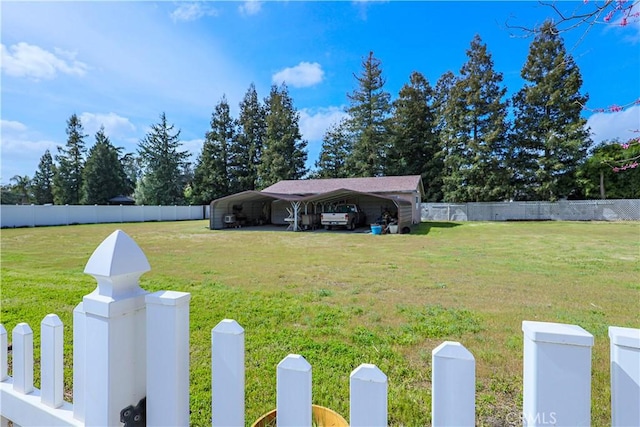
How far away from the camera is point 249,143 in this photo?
130 feet

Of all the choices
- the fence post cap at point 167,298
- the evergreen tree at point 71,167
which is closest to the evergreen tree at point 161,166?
the evergreen tree at point 71,167

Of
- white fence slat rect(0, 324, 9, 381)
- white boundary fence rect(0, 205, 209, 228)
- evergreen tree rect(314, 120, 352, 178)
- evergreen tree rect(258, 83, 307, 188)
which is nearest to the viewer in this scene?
white fence slat rect(0, 324, 9, 381)

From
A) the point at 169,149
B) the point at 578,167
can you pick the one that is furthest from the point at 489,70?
the point at 169,149

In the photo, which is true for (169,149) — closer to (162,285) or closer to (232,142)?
(232,142)

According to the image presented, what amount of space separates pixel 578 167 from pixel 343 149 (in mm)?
22081

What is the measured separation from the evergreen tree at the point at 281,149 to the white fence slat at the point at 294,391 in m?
34.8

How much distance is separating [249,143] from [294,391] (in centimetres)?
4093

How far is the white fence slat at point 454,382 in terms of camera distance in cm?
92

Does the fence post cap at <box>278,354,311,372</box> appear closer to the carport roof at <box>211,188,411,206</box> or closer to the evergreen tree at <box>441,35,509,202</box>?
the carport roof at <box>211,188,411,206</box>

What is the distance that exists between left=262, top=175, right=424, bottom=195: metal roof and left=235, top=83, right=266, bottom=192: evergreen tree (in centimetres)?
1340

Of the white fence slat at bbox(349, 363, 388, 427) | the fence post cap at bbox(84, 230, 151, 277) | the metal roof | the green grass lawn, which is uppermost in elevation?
the metal roof

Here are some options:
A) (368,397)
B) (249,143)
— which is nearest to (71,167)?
(249,143)

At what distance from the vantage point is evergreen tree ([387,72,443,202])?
109ft

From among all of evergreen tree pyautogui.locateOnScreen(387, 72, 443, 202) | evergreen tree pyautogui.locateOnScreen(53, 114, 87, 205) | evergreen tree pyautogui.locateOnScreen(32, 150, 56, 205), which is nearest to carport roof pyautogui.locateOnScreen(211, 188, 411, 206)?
evergreen tree pyautogui.locateOnScreen(387, 72, 443, 202)
